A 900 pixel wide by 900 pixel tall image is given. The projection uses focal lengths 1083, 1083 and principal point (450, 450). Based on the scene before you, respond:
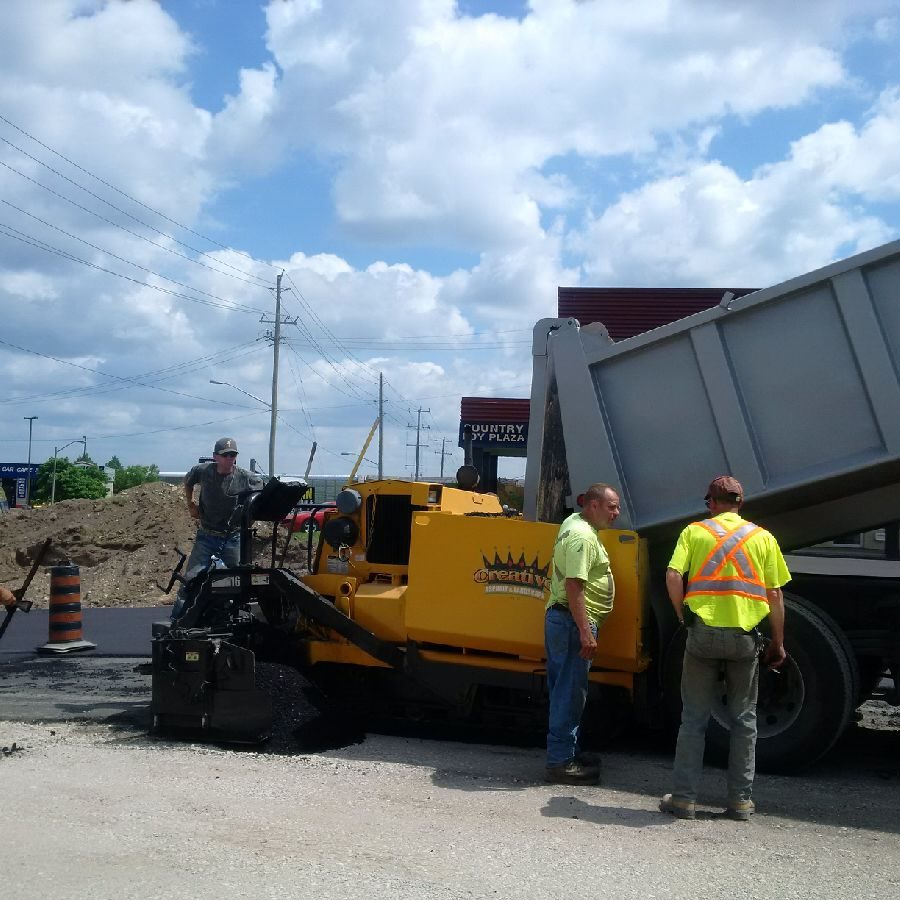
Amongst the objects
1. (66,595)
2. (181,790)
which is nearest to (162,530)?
(66,595)

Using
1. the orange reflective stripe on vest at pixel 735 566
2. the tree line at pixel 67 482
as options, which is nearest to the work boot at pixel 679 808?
the orange reflective stripe on vest at pixel 735 566

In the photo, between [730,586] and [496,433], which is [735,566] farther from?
[496,433]

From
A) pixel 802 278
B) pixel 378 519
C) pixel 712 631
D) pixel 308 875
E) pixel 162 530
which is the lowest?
pixel 308 875

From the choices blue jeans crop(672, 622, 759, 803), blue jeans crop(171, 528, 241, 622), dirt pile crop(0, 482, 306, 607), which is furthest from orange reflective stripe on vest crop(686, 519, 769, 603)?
dirt pile crop(0, 482, 306, 607)

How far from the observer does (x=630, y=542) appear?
636cm

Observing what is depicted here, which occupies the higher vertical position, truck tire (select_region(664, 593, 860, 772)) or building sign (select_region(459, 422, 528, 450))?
building sign (select_region(459, 422, 528, 450))

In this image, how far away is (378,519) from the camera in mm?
7504

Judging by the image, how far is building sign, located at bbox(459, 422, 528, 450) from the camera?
60.3ft

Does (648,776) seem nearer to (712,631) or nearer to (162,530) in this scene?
(712,631)

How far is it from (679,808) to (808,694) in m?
1.35

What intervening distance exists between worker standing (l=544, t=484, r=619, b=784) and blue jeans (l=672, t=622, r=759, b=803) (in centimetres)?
61

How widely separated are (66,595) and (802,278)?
8520mm

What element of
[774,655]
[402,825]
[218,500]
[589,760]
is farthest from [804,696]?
[218,500]

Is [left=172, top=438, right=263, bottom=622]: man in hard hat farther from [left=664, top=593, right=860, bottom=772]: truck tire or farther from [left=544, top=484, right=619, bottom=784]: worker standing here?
[left=664, top=593, right=860, bottom=772]: truck tire
